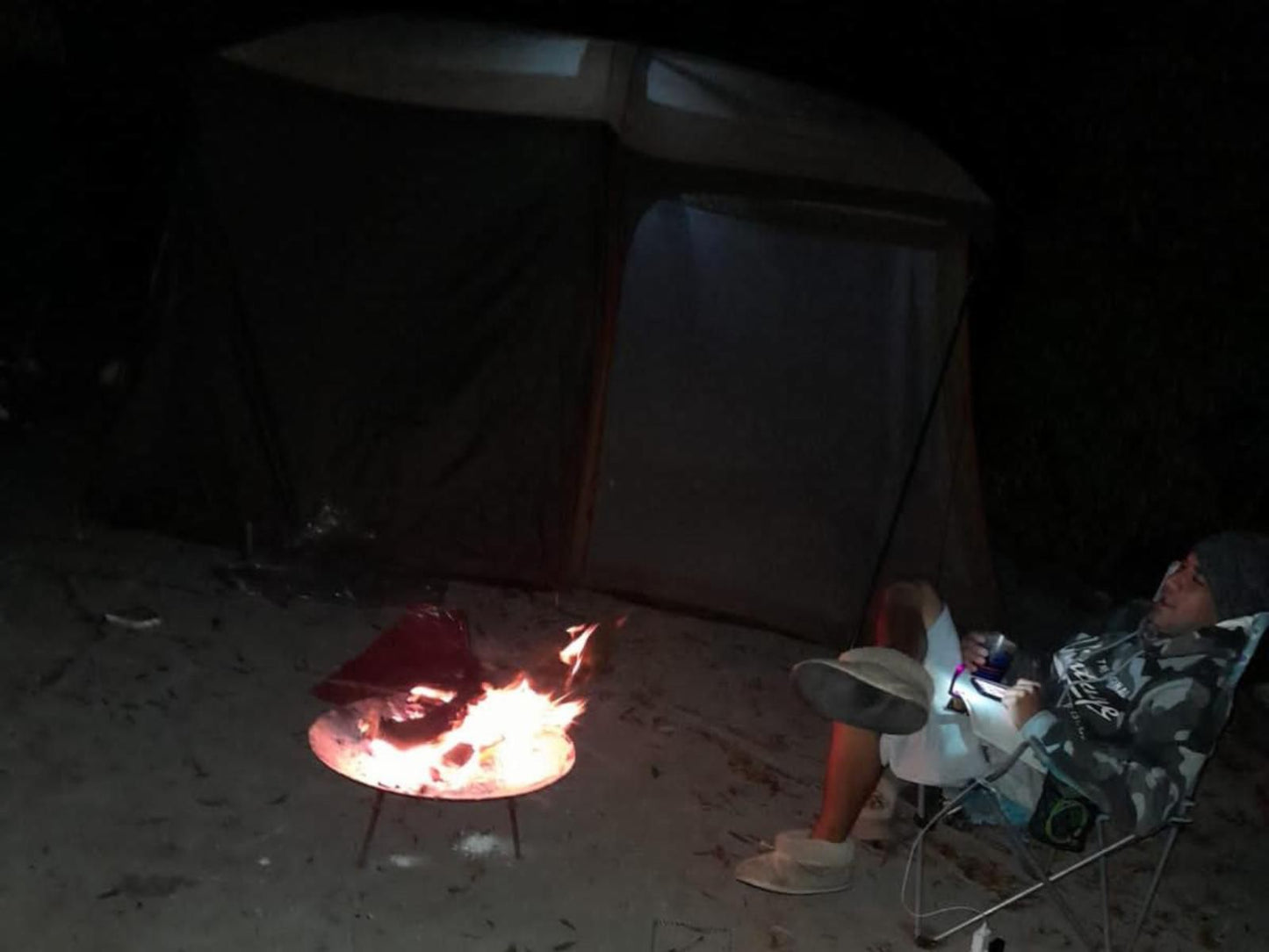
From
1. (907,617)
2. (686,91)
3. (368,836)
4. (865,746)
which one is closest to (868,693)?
(865,746)

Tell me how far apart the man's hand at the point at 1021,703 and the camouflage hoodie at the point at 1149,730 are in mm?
177

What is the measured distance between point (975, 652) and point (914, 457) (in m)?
1.33

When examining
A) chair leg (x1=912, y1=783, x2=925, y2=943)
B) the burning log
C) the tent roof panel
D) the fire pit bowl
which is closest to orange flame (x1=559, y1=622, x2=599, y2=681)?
the fire pit bowl

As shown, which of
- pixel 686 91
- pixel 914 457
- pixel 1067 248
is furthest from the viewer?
pixel 1067 248

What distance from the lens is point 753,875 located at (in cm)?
304

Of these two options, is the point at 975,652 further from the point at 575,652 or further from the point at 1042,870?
the point at 575,652

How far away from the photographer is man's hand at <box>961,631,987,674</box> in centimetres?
315

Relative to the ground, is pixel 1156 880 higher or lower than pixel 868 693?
lower

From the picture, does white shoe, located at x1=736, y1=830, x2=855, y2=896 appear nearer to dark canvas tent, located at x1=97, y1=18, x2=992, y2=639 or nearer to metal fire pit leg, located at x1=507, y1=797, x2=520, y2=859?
metal fire pit leg, located at x1=507, y1=797, x2=520, y2=859

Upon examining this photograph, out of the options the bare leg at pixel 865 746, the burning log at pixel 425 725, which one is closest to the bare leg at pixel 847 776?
the bare leg at pixel 865 746

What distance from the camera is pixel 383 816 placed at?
315cm

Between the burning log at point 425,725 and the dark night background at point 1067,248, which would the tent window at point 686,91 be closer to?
the dark night background at point 1067,248

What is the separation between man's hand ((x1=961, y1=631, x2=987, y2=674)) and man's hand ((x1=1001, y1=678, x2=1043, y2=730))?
110 millimetres

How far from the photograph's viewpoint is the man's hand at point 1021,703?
118 inches
